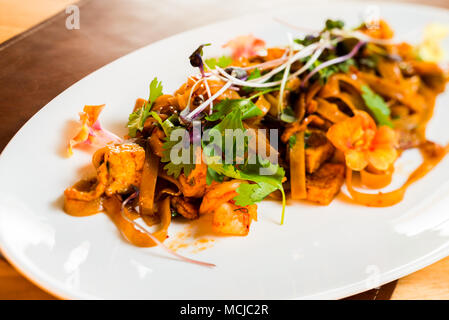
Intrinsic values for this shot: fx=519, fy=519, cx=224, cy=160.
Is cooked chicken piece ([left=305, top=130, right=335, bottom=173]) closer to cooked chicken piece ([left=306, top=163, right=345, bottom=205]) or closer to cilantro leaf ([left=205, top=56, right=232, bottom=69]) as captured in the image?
cooked chicken piece ([left=306, top=163, right=345, bottom=205])

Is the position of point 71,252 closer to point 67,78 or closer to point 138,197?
point 138,197

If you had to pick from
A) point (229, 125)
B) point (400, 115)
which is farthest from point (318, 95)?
point (229, 125)

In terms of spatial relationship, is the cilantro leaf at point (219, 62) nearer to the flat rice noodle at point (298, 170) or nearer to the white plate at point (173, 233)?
the white plate at point (173, 233)

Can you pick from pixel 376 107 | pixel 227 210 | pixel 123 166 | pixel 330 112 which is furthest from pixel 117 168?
pixel 376 107

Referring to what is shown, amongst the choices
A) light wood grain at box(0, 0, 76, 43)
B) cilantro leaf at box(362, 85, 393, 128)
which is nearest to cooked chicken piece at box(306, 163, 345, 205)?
cilantro leaf at box(362, 85, 393, 128)

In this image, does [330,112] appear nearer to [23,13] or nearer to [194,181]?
[194,181]

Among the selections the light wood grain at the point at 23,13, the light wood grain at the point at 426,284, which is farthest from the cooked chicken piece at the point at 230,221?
the light wood grain at the point at 23,13
